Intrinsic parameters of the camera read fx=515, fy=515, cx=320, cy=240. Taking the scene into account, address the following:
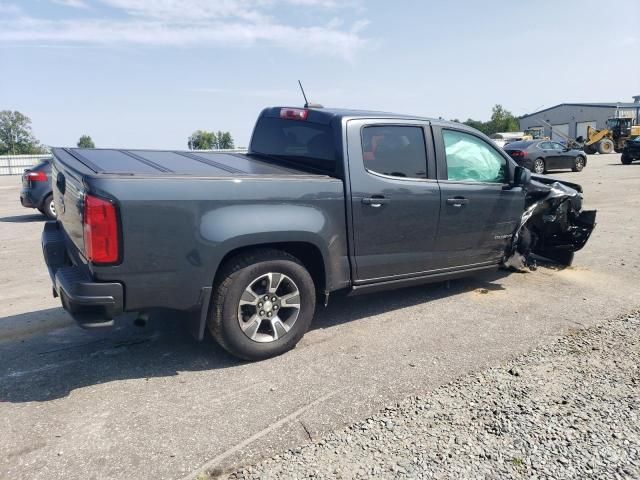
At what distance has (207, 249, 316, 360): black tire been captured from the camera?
11.8 ft

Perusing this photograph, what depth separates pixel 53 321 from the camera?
4738 millimetres

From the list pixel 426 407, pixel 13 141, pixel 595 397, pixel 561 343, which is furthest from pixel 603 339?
pixel 13 141

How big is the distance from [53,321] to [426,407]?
3.49 metres

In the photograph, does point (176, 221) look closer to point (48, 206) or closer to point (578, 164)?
point (48, 206)

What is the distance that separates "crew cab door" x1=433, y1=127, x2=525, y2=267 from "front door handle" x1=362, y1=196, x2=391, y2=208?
0.75 metres

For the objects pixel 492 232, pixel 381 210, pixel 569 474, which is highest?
pixel 381 210

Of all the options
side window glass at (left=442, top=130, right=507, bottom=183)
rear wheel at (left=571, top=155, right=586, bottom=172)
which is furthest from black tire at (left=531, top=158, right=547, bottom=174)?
side window glass at (left=442, top=130, right=507, bottom=183)

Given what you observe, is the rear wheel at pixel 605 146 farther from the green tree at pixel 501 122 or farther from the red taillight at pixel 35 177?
the green tree at pixel 501 122

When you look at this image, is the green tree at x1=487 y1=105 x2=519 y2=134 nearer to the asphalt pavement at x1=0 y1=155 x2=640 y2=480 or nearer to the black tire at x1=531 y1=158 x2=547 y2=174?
the black tire at x1=531 y1=158 x2=547 y2=174

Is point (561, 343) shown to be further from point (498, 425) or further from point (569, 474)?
point (569, 474)

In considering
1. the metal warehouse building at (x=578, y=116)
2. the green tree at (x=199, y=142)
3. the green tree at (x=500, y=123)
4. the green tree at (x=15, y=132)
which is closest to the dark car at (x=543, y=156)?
the green tree at (x=199, y=142)

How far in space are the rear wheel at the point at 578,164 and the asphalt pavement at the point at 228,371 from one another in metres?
18.8

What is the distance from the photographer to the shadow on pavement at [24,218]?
11472 mm

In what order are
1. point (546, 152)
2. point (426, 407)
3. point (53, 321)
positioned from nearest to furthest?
1. point (426, 407)
2. point (53, 321)
3. point (546, 152)
